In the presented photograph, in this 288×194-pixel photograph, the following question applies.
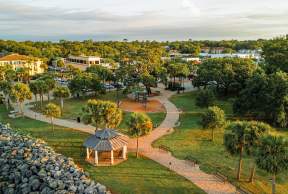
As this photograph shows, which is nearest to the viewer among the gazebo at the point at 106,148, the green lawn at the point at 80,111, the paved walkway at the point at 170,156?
the paved walkway at the point at 170,156

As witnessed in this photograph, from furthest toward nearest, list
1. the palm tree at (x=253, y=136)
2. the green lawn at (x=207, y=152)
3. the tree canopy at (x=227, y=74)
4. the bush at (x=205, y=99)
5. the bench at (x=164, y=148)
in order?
the tree canopy at (x=227, y=74) < the bush at (x=205, y=99) < the bench at (x=164, y=148) < the green lawn at (x=207, y=152) < the palm tree at (x=253, y=136)

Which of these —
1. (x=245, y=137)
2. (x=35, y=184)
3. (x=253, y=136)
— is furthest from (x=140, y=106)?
(x=35, y=184)

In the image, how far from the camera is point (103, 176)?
24828 millimetres

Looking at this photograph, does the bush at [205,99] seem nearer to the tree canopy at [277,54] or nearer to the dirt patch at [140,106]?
the dirt patch at [140,106]

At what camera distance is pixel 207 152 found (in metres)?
29.8

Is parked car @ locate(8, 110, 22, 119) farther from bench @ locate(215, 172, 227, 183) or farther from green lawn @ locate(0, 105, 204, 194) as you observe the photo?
bench @ locate(215, 172, 227, 183)

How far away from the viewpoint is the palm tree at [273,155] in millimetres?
19766

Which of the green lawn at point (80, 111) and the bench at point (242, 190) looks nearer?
the bench at point (242, 190)

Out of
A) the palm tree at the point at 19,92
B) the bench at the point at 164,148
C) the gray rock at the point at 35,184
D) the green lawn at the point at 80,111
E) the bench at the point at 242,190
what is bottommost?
the bench at the point at 242,190

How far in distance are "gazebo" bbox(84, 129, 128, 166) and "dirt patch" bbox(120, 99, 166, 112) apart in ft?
59.6

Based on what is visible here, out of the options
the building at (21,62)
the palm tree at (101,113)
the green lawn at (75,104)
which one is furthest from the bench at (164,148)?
the building at (21,62)

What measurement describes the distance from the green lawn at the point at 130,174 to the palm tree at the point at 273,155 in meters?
4.93

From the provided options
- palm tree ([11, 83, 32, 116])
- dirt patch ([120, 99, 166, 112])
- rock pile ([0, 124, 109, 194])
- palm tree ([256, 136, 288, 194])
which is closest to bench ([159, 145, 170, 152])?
rock pile ([0, 124, 109, 194])

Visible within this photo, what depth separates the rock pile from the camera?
19.6 metres
